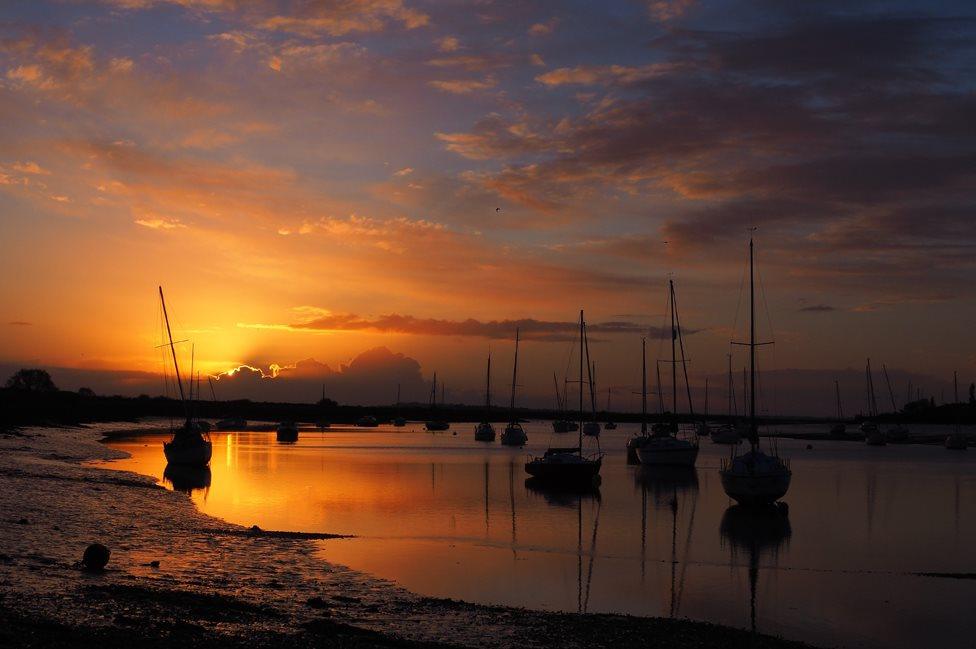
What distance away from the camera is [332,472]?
219 feet

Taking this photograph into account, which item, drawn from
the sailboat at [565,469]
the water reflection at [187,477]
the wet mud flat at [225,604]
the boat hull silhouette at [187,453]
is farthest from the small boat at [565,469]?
the wet mud flat at [225,604]

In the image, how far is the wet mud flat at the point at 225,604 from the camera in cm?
1617

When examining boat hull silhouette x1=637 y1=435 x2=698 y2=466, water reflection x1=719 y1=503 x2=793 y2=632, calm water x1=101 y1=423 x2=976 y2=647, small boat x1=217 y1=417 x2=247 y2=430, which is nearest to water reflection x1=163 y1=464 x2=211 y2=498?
calm water x1=101 y1=423 x2=976 y2=647

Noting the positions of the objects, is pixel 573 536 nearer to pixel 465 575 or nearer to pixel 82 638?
pixel 465 575

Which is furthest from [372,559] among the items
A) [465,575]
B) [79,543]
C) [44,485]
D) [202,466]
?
[202,466]

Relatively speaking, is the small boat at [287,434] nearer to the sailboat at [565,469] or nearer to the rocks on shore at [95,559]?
Answer: the sailboat at [565,469]

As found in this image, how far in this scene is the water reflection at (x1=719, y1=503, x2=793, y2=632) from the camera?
104 ft

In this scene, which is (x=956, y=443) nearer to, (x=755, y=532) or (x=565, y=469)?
(x=565, y=469)

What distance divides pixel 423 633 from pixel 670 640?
490 cm

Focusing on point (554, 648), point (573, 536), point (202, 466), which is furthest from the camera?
point (202, 466)

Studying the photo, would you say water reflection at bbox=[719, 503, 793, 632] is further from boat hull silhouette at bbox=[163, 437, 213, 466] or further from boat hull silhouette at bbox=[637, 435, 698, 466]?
boat hull silhouette at bbox=[163, 437, 213, 466]

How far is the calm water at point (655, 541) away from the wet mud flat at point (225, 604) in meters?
2.25

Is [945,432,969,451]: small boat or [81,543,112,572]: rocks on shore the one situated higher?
[81,543,112,572]: rocks on shore

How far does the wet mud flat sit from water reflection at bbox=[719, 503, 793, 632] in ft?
24.4
